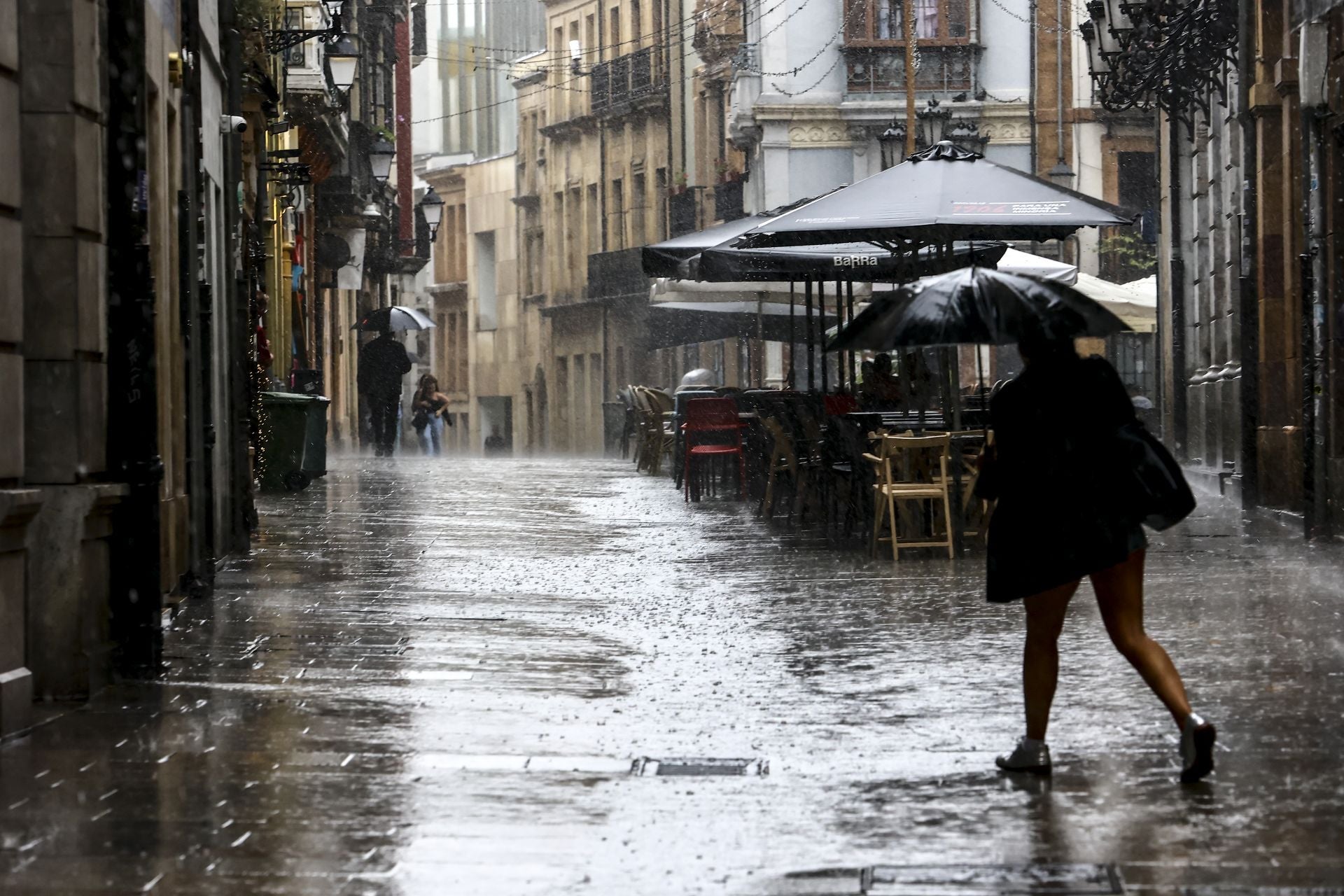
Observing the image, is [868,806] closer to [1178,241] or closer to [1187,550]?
[1187,550]

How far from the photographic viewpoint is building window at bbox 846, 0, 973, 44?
43.8 meters

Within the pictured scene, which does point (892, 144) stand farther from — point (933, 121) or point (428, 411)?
point (428, 411)

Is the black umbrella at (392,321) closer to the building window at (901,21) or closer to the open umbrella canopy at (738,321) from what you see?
the open umbrella canopy at (738,321)

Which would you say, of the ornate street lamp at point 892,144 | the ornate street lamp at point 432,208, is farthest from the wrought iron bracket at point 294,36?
the ornate street lamp at point 432,208

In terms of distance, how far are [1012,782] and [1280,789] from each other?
77 cm

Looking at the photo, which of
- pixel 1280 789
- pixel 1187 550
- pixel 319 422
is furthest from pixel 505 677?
pixel 319 422

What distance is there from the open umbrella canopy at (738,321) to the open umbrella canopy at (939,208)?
5.47 metres

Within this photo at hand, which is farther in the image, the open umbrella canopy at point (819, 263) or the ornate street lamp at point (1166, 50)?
the ornate street lamp at point (1166, 50)

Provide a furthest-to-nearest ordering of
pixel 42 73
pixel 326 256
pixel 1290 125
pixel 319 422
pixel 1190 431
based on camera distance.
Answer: pixel 326 256 → pixel 1190 431 → pixel 319 422 → pixel 1290 125 → pixel 42 73

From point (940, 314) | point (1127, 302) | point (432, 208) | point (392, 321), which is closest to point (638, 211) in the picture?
point (432, 208)

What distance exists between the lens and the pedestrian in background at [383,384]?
35.5m

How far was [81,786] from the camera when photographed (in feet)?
22.7

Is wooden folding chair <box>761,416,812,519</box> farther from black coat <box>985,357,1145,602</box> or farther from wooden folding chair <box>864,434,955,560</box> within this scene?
black coat <box>985,357,1145,602</box>

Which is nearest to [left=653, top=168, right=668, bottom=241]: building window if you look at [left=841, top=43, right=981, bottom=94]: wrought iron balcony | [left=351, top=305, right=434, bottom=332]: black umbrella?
[left=841, top=43, right=981, bottom=94]: wrought iron balcony
